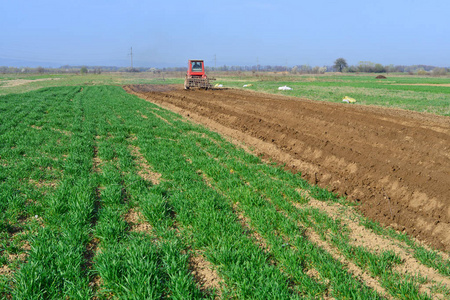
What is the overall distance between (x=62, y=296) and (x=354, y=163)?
21.6 feet

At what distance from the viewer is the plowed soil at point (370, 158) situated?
17.0ft

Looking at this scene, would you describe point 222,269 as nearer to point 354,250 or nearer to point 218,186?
point 354,250

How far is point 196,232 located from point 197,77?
28.4 m

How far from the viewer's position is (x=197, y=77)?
103ft

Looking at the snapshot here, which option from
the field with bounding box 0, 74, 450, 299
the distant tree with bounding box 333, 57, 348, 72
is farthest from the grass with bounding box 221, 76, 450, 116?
the distant tree with bounding box 333, 57, 348, 72

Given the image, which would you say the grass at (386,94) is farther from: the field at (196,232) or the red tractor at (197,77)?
the field at (196,232)

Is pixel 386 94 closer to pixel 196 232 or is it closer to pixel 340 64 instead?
pixel 196 232

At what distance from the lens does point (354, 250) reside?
4160mm

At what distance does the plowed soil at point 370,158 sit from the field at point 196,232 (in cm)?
10

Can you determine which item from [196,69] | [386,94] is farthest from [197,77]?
[386,94]

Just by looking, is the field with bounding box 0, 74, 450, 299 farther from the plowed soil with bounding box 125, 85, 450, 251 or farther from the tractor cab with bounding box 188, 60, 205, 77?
the tractor cab with bounding box 188, 60, 205, 77

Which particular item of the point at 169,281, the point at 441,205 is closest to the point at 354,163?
the point at 441,205

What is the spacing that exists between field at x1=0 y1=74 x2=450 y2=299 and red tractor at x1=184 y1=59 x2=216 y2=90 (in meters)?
22.6

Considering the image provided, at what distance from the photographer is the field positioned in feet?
11.2
